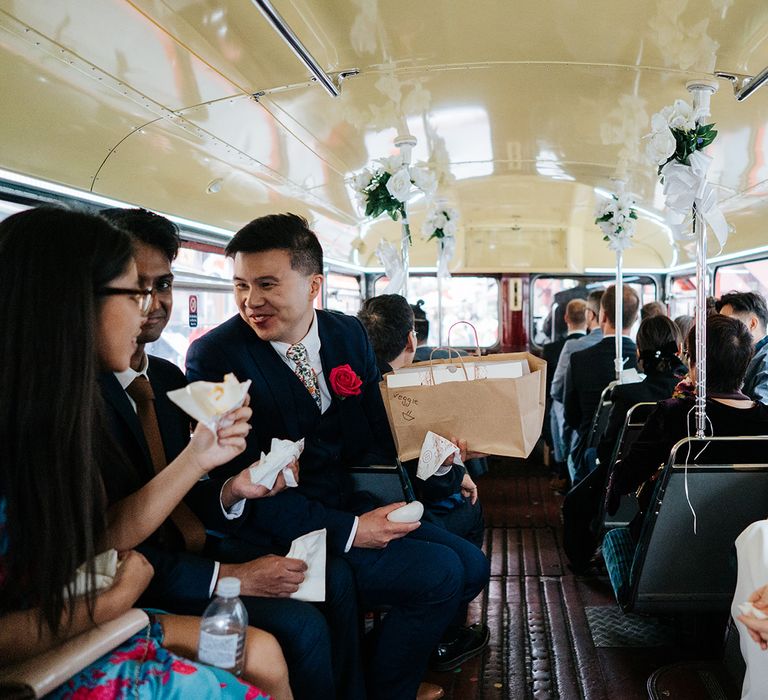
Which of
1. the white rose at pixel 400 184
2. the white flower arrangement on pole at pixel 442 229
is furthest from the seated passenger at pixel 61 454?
the white flower arrangement on pole at pixel 442 229

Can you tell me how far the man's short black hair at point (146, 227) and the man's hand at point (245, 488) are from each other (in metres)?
0.85

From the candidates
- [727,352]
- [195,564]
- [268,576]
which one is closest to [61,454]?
[195,564]

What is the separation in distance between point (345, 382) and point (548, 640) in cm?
170

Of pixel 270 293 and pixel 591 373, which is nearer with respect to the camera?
pixel 270 293

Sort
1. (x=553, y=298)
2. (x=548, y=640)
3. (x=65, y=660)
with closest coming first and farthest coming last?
(x=65, y=660) < (x=548, y=640) < (x=553, y=298)

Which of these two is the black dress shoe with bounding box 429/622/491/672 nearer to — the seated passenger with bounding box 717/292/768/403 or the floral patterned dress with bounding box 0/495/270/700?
the floral patterned dress with bounding box 0/495/270/700

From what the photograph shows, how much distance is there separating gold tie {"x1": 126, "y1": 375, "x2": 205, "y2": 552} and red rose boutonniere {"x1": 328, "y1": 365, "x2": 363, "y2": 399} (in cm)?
63

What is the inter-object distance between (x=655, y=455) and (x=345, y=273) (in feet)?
17.7

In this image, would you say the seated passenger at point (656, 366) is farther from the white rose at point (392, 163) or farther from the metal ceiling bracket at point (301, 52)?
the metal ceiling bracket at point (301, 52)

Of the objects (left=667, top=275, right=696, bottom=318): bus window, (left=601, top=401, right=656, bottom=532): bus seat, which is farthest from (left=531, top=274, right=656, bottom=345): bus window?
(left=601, top=401, right=656, bottom=532): bus seat

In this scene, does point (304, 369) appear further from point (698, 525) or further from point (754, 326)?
point (754, 326)

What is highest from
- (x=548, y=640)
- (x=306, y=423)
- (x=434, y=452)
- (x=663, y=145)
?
(x=663, y=145)

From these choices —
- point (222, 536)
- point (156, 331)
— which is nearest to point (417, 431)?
point (222, 536)

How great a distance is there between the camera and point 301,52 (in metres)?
3.24
